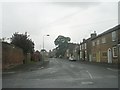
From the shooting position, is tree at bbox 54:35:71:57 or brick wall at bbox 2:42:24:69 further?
tree at bbox 54:35:71:57

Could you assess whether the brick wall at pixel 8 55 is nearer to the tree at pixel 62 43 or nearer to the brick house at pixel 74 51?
the brick house at pixel 74 51

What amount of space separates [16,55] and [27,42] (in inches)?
300

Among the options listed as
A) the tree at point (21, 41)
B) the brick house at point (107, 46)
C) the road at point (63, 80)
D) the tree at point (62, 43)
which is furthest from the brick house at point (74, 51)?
the road at point (63, 80)

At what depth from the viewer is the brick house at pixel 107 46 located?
45375 millimetres

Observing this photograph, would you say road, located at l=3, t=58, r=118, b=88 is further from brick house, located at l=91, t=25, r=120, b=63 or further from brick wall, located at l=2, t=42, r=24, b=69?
brick house, located at l=91, t=25, r=120, b=63

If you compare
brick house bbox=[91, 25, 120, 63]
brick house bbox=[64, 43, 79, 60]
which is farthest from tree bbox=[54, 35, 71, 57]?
brick house bbox=[91, 25, 120, 63]

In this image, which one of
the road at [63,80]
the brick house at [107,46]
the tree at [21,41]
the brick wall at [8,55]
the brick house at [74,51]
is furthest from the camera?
the brick house at [74,51]

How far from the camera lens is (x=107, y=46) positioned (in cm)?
5062

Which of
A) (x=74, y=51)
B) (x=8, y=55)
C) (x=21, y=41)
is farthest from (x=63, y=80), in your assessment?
(x=74, y=51)

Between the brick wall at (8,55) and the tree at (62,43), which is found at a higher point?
the tree at (62,43)

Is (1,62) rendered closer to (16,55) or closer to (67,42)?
(16,55)

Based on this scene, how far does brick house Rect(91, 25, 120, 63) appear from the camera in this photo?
149 ft

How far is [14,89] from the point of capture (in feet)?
41.5

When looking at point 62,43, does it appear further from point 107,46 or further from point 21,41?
point 21,41
